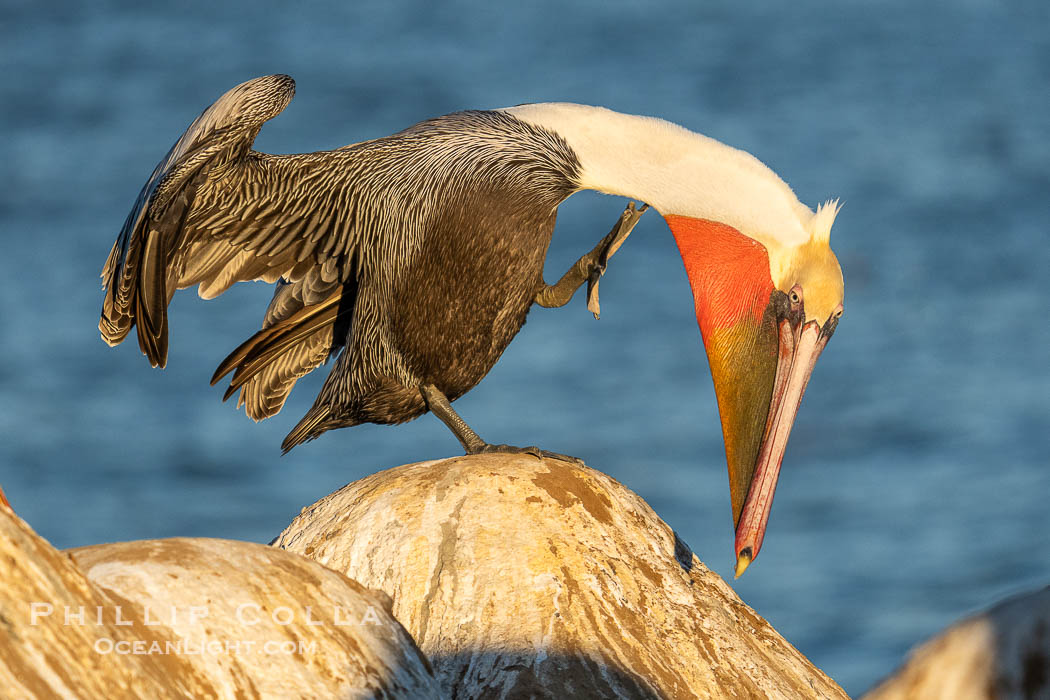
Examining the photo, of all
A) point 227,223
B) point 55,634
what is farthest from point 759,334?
point 55,634

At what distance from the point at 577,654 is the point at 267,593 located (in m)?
1.48

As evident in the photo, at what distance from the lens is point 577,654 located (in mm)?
5176

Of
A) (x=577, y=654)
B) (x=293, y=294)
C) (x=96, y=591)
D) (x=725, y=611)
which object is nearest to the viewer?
(x=96, y=591)

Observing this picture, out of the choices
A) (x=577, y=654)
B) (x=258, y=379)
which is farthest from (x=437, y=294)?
(x=577, y=654)

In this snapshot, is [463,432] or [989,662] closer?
[989,662]

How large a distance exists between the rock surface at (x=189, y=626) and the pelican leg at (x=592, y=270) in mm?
2839

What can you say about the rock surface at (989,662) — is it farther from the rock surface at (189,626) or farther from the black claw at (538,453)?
the black claw at (538,453)

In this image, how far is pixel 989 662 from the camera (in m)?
2.55

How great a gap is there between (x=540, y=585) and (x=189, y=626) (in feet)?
5.83

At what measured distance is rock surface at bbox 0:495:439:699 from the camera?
3273 millimetres

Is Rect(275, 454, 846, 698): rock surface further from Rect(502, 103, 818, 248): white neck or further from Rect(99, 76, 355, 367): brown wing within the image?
Rect(99, 76, 355, 367): brown wing

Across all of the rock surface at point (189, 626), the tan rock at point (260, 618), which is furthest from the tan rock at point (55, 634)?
the tan rock at point (260, 618)

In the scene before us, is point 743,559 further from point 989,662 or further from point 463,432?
point 989,662

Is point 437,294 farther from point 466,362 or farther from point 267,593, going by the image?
point 267,593
